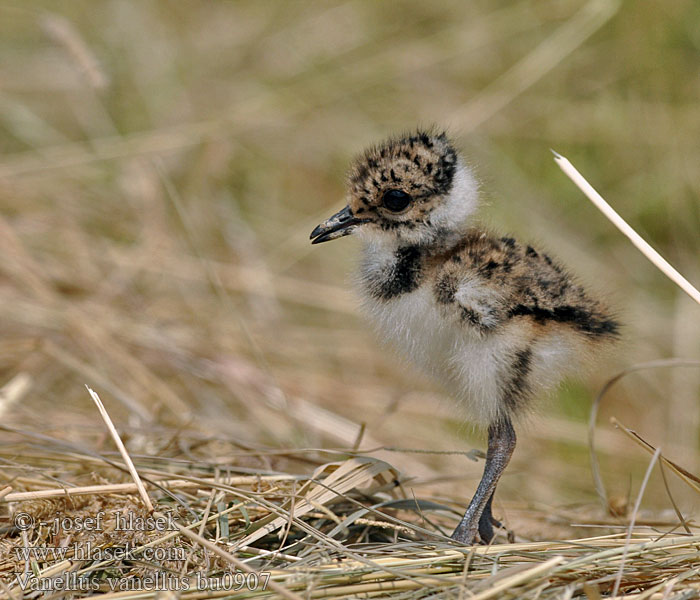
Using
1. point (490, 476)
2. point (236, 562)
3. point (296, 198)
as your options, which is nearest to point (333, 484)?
point (490, 476)

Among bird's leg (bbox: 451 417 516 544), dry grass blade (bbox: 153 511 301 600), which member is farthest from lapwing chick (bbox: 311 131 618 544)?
dry grass blade (bbox: 153 511 301 600)

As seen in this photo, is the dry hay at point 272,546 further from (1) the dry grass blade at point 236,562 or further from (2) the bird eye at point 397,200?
(2) the bird eye at point 397,200

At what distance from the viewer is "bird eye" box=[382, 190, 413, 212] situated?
2273 millimetres

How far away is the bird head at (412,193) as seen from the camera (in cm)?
226

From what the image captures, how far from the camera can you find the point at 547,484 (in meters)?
3.64

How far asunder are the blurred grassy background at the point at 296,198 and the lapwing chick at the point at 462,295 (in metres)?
0.44

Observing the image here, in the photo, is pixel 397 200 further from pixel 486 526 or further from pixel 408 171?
pixel 486 526

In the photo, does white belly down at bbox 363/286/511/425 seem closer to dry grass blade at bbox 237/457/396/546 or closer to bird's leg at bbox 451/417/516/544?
bird's leg at bbox 451/417/516/544

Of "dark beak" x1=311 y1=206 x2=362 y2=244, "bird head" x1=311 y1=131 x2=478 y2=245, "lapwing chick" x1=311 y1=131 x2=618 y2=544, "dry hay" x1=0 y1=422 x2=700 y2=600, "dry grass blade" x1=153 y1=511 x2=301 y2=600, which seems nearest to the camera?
"dry grass blade" x1=153 y1=511 x2=301 y2=600

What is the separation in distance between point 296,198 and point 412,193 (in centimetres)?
304

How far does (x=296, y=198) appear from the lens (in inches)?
207

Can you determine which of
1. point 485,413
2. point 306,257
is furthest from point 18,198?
point 485,413

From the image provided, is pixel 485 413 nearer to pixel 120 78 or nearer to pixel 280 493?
pixel 280 493

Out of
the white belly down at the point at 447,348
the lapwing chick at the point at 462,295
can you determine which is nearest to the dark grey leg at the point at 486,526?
the lapwing chick at the point at 462,295
